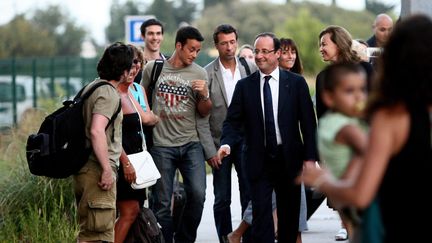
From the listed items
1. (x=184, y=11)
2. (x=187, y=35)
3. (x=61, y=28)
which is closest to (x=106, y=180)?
(x=187, y=35)

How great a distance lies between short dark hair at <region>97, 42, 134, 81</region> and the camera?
872cm

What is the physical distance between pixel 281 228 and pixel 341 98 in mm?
4216

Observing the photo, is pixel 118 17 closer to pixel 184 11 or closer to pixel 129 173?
pixel 184 11

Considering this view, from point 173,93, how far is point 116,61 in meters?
1.72

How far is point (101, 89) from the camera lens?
28.1ft

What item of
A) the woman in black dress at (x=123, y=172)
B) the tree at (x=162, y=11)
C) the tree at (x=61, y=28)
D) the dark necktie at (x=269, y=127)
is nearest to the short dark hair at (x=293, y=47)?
the dark necktie at (x=269, y=127)

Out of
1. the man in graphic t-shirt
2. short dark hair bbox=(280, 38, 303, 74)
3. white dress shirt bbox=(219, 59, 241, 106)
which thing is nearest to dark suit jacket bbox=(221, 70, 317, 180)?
the man in graphic t-shirt

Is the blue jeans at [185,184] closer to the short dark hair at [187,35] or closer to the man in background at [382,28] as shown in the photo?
the short dark hair at [187,35]

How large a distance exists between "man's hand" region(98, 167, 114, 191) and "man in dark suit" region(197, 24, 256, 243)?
2294 mm

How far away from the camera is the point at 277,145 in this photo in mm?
9250

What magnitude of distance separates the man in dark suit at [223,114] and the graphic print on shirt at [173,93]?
43 centimetres

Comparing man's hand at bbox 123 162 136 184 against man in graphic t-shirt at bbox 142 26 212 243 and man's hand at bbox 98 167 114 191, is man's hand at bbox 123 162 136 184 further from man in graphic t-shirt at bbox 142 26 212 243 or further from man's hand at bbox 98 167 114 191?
man in graphic t-shirt at bbox 142 26 212 243

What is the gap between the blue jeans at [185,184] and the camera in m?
10.4

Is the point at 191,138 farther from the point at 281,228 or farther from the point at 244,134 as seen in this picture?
the point at 281,228
